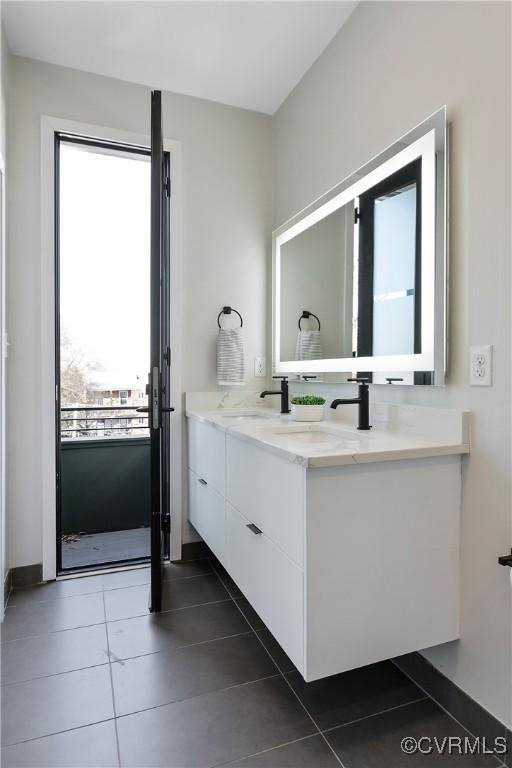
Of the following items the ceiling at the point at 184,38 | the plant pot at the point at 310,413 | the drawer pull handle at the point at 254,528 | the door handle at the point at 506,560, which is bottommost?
the drawer pull handle at the point at 254,528

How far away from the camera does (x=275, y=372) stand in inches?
105

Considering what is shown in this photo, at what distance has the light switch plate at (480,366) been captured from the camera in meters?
1.27

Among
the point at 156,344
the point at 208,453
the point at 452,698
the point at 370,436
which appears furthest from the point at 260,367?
the point at 452,698

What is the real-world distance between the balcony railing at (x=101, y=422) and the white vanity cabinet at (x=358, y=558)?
225cm

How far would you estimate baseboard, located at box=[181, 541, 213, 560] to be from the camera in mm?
2564

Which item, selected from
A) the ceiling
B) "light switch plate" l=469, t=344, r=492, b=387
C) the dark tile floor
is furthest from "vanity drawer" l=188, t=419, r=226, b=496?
the ceiling

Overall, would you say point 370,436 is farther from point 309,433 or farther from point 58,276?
point 58,276

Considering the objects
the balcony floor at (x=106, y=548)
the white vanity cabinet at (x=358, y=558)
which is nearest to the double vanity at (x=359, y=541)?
the white vanity cabinet at (x=358, y=558)

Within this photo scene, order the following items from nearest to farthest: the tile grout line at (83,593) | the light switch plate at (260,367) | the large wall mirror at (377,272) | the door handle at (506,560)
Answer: the door handle at (506,560)
the large wall mirror at (377,272)
the tile grout line at (83,593)
the light switch plate at (260,367)

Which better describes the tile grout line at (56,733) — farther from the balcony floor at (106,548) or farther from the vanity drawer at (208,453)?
the balcony floor at (106,548)

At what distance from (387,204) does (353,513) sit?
3.82 ft

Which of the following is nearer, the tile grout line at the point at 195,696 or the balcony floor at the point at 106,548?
the tile grout line at the point at 195,696

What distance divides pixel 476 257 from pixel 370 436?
2.17ft

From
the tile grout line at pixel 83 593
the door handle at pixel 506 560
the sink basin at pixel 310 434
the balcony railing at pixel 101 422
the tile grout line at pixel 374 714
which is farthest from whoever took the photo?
the balcony railing at pixel 101 422
